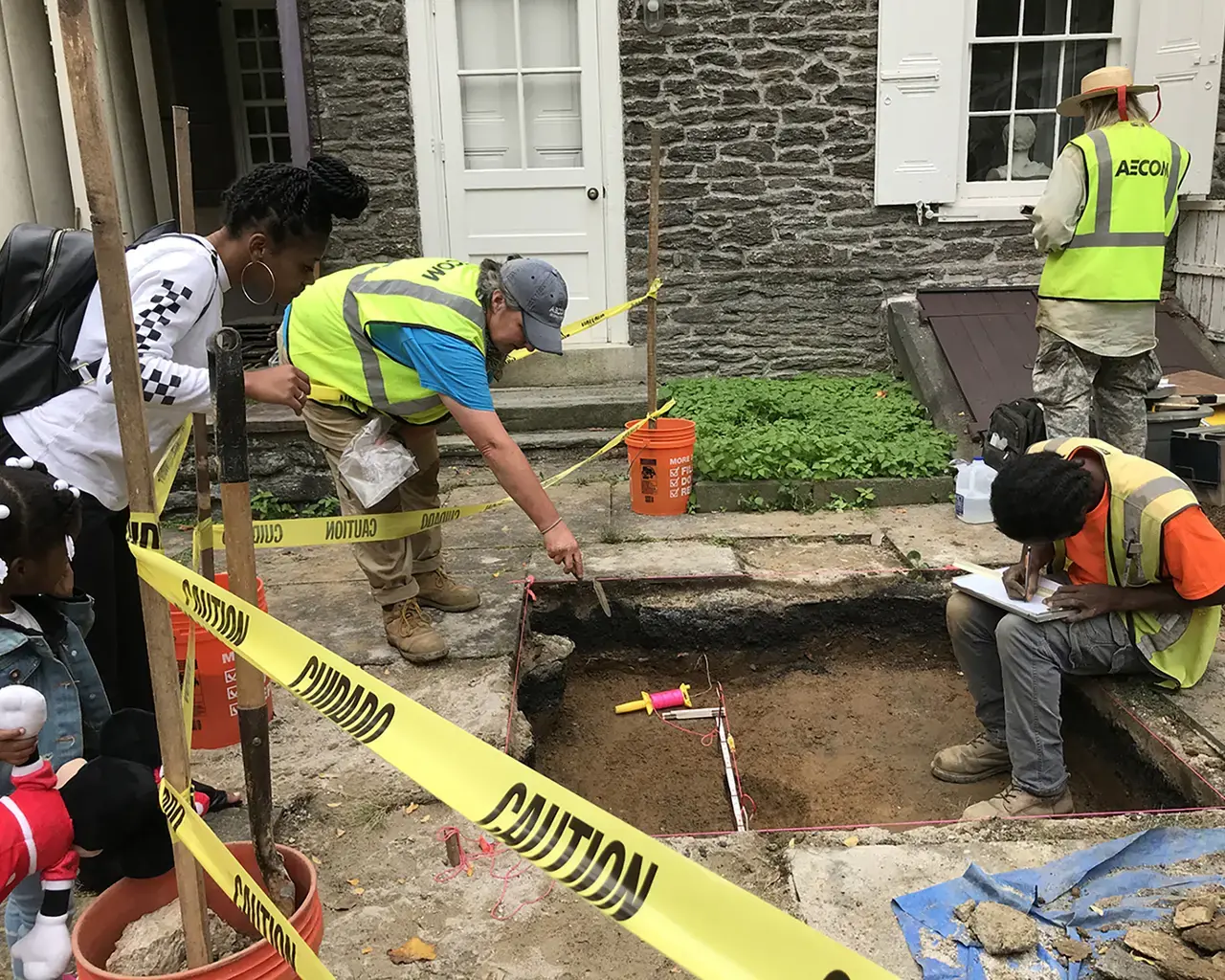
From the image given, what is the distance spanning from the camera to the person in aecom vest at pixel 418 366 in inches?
131

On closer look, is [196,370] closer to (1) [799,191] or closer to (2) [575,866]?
(2) [575,866]

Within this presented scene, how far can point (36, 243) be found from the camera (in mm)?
2293

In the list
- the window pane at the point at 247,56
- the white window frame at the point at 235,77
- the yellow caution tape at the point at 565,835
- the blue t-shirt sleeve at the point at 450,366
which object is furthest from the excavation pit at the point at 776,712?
the window pane at the point at 247,56

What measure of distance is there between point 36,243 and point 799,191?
19.7 ft

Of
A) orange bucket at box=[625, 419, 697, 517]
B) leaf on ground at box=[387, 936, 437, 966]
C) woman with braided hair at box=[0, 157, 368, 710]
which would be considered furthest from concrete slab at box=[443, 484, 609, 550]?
leaf on ground at box=[387, 936, 437, 966]

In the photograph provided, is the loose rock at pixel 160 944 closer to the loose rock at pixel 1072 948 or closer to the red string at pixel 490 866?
the red string at pixel 490 866

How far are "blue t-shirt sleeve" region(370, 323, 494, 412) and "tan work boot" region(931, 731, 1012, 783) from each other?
2107 mm

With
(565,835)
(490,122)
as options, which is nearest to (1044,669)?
(565,835)

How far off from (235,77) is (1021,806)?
940 cm

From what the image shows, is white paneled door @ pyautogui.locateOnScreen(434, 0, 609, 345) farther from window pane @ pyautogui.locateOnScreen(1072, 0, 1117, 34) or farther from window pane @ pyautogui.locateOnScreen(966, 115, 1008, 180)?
window pane @ pyautogui.locateOnScreen(1072, 0, 1117, 34)

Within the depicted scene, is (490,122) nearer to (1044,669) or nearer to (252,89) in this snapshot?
(252,89)

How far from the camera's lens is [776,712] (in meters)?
4.34

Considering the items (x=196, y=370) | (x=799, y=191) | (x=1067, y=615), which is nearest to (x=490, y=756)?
(x=196, y=370)

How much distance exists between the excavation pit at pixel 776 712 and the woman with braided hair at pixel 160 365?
5.76ft
